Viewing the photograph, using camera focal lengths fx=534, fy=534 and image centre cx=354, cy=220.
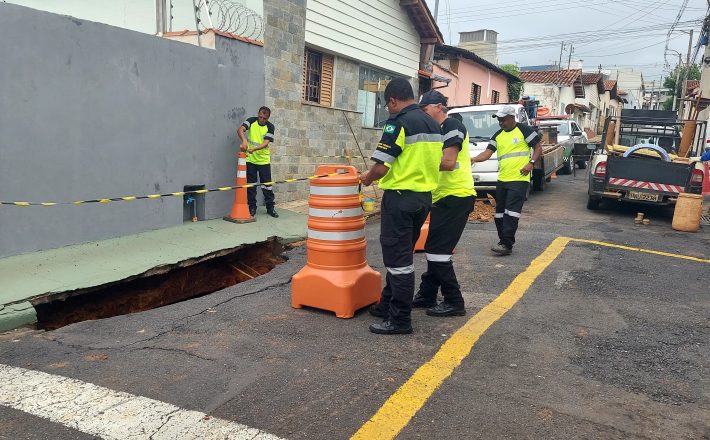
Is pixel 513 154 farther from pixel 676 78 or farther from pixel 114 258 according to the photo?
pixel 676 78

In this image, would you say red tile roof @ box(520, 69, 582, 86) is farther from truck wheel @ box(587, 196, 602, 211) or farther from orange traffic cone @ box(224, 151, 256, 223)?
orange traffic cone @ box(224, 151, 256, 223)

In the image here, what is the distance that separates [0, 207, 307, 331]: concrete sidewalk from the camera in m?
4.88

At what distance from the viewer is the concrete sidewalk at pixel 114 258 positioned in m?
4.88

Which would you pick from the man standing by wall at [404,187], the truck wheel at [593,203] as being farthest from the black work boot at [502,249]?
the truck wheel at [593,203]

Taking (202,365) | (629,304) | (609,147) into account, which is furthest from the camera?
(609,147)

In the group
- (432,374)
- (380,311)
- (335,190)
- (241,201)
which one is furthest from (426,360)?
(241,201)

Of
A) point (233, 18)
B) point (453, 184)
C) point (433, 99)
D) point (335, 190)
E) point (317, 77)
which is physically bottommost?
point (335, 190)

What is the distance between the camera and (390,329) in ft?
13.5

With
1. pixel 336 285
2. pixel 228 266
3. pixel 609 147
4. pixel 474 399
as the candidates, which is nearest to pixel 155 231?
pixel 228 266

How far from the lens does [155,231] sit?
7.38m

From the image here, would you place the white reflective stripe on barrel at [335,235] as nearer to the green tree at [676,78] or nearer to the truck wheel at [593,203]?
the truck wheel at [593,203]

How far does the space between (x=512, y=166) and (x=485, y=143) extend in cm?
385

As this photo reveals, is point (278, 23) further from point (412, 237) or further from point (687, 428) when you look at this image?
point (687, 428)

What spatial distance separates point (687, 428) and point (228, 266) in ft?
18.8
